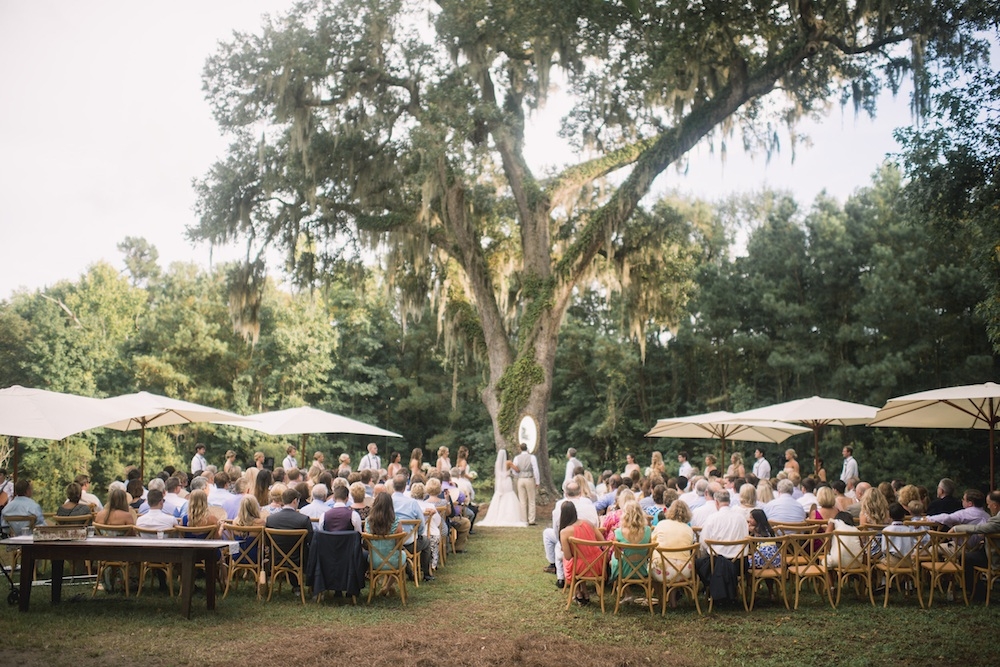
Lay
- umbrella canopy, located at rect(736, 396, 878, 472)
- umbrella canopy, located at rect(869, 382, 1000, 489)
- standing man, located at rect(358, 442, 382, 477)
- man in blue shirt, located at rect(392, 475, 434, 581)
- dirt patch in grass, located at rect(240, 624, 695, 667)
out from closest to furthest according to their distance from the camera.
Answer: dirt patch in grass, located at rect(240, 624, 695, 667) < man in blue shirt, located at rect(392, 475, 434, 581) < umbrella canopy, located at rect(869, 382, 1000, 489) < umbrella canopy, located at rect(736, 396, 878, 472) < standing man, located at rect(358, 442, 382, 477)

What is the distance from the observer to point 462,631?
654cm

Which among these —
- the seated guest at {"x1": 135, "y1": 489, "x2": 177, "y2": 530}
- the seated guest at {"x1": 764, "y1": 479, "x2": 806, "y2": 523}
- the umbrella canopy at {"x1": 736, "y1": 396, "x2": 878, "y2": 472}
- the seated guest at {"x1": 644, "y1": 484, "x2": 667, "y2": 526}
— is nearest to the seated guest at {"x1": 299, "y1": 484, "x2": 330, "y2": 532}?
the seated guest at {"x1": 135, "y1": 489, "x2": 177, "y2": 530}

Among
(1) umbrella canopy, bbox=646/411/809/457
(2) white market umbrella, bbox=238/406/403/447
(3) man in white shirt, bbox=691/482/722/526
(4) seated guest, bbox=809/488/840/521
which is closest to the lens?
(3) man in white shirt, bbox=691/482/722/526

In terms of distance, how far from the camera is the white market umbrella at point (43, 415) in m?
8.20

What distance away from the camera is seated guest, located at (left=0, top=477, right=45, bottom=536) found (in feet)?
28.5

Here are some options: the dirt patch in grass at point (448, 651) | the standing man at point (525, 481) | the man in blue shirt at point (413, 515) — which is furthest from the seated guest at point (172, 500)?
the standing man at point (525, 481)

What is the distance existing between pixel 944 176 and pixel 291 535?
446 inches

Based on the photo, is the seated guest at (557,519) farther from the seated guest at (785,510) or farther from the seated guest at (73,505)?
the seated guest at (73,505)

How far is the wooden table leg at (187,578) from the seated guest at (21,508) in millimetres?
2981

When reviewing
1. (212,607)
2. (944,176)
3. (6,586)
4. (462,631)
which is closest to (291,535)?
(212,607)

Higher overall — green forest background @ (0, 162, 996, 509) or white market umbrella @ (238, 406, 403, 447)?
green forest background @ (0, 162, 996, 509)

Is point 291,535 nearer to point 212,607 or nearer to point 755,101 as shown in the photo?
point 212,607

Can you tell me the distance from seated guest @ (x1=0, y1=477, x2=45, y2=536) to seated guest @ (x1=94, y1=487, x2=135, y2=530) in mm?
1181

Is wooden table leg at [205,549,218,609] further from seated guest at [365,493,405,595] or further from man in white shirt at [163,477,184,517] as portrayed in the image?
man in white shirt at [163,477,184,517]
